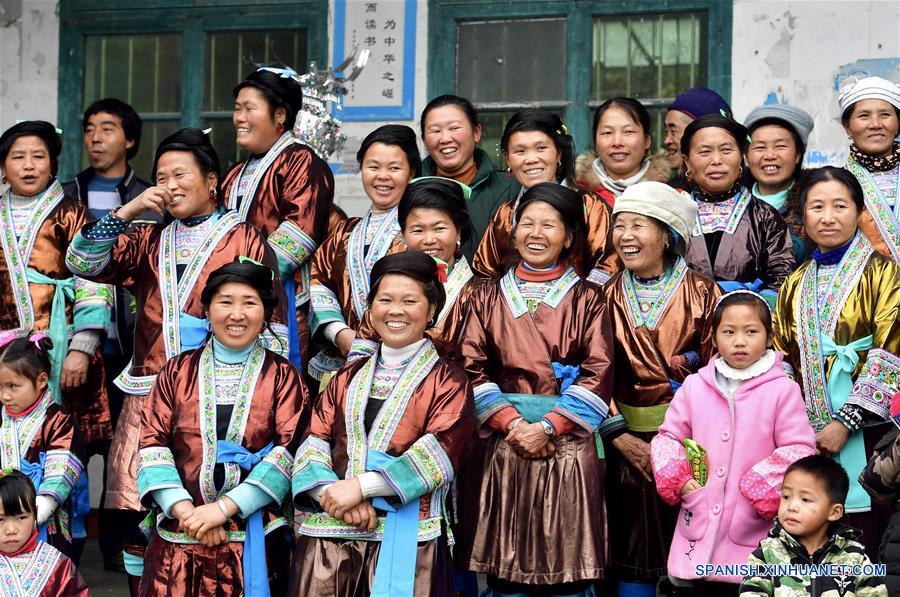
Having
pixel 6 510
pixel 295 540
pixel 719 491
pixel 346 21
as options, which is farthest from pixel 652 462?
pixel 346 21

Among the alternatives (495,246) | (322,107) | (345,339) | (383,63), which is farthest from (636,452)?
(383,63)

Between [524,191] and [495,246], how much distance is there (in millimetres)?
249

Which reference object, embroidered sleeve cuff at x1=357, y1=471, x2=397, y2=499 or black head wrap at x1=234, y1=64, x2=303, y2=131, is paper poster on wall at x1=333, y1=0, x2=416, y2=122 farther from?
embroidered sleeve cuff at x1=357, y1=471, x2=397, y2=499

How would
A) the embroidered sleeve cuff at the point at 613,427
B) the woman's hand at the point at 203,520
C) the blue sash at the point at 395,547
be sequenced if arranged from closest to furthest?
the blue sash at the point at 395,547 < the woman's hand at the point at 203,520 < the embroidered sleeve cuff at the point at 613,427

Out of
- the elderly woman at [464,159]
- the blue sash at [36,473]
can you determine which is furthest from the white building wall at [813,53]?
the blue sash at [36,473]

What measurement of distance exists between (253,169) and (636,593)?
7.98 ft

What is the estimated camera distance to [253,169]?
5.92 metres

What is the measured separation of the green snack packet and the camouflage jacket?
0.44 m

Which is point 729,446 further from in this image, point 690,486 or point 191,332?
point 191,332

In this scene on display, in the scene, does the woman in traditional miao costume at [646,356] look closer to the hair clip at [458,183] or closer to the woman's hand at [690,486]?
the woman's hand at [690,486]

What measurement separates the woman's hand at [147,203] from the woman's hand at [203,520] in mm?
1269

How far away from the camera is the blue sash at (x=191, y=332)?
16.9 ft

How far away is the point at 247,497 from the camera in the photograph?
4492 millimetres

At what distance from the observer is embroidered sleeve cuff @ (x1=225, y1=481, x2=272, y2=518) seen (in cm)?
448
